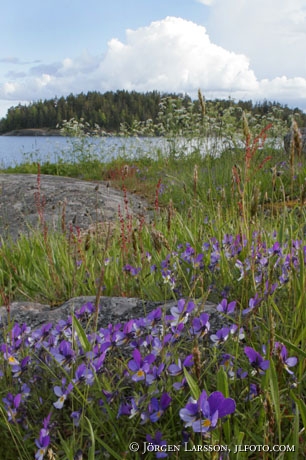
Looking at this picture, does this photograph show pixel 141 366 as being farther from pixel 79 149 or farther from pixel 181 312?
pixel 79 149

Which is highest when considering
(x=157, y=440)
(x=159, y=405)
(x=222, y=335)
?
(x=222, y=335)

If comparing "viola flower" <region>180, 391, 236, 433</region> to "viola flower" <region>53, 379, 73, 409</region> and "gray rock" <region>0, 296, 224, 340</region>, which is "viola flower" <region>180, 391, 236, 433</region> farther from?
"gray rock" <region>0, 296, 224, 340</region>

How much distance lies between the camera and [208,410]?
0.93 m

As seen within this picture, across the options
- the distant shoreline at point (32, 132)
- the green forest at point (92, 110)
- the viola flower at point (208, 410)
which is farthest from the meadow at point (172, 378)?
the distant shoreline at point (32, 132)

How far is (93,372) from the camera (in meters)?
1.37

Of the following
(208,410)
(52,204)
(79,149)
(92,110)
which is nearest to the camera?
(208,410)

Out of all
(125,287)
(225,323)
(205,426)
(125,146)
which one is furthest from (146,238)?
(125,146)

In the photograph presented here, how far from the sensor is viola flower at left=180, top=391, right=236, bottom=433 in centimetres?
91

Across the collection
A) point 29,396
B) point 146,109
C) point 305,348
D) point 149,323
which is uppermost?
point 146,109

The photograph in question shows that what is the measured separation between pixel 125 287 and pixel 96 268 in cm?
48

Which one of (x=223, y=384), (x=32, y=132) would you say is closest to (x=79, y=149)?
(x=223, y=384)

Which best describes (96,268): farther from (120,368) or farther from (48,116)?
(48,116)

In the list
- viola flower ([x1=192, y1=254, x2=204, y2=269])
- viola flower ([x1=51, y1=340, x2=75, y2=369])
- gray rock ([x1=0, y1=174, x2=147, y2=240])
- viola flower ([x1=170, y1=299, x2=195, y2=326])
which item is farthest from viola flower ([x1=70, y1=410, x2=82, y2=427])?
gray rock ([x1=0, y1=174, x2=147, y2=240])

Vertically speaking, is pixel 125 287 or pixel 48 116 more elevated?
pixel 48 116
